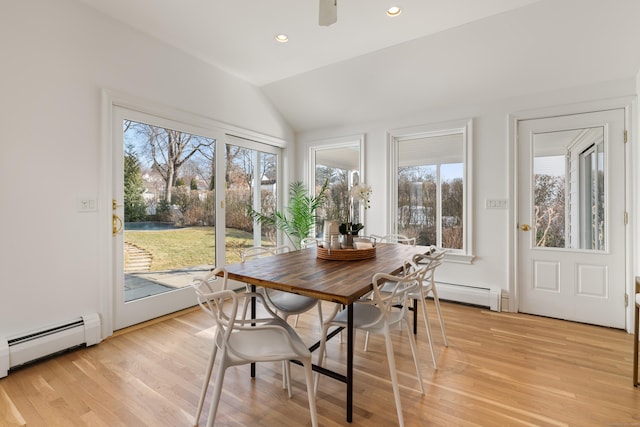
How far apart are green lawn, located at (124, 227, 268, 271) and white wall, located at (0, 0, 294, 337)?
0.44m

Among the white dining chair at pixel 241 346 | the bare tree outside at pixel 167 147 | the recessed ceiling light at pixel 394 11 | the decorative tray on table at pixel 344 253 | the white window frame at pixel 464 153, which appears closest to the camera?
the white dining chair at pixel 241 346

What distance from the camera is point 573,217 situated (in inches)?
124

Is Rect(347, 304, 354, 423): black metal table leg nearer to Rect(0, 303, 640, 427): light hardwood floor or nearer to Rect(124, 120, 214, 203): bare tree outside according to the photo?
Rect(0, 303, 640, 427): light hardwood floor

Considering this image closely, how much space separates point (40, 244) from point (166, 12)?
7.08 feet

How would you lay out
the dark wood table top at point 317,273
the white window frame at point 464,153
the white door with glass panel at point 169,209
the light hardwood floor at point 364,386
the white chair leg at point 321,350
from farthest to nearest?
the white window frame at point 464,153
the white door with glass panel at point 169,209
the white chair leg at point 321,350
the light hardwood floor at point 364,386
the dark wood table top at point 317,273

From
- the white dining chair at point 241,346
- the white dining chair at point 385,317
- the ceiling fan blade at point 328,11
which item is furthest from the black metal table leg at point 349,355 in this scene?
the ceiling fan blade at point 328,11

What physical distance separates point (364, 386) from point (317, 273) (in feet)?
2.71

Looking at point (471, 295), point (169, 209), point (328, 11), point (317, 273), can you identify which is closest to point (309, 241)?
point (169, 209)

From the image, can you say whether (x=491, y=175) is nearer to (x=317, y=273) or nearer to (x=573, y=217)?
(x=573, y=217)

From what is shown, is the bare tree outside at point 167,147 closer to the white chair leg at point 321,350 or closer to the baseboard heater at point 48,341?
the baseboard heater at point 48,341

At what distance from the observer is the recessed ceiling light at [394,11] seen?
249 cm

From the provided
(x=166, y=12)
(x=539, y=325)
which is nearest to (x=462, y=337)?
(x=539, y=325)

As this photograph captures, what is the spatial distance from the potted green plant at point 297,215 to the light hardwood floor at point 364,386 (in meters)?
1.93

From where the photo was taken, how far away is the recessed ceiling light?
249cm
